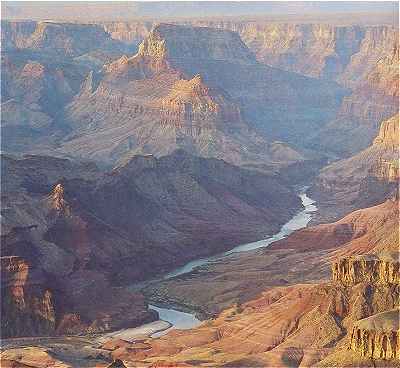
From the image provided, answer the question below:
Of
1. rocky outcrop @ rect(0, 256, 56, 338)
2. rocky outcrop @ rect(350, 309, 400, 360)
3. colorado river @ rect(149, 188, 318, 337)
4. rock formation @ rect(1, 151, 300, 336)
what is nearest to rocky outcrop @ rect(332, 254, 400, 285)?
rocky outcrop @ rect(350, 309, 400, 360)

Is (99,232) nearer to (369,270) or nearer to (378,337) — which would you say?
(369,270)

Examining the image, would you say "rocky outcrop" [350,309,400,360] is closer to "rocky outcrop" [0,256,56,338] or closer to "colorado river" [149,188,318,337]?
"colorado river" [149,188,318,337]

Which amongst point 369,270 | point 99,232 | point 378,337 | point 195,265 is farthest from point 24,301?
point 378,337

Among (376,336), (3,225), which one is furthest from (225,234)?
(376,336)

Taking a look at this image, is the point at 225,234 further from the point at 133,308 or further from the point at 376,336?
the point at 376,336

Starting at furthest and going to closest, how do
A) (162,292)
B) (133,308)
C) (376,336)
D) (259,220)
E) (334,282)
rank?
(259,220)
(162,292)
(133,308)
(334,282)
(376,336)
